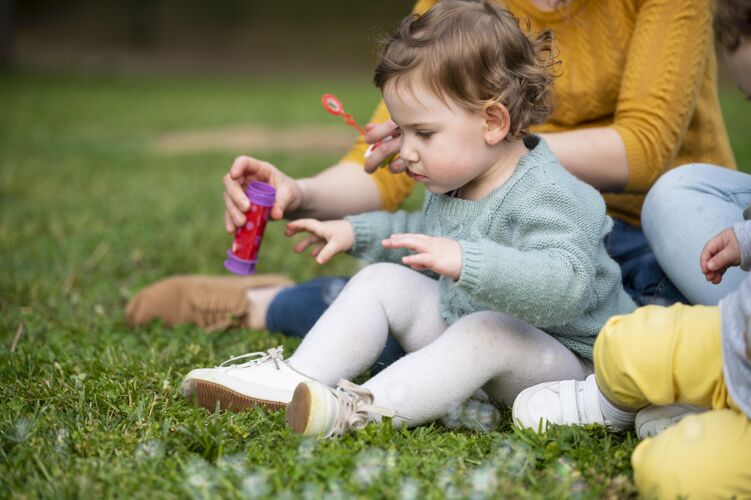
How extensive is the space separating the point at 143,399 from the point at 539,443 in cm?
85

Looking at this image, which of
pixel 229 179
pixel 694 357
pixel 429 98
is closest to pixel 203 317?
pixel 229 179

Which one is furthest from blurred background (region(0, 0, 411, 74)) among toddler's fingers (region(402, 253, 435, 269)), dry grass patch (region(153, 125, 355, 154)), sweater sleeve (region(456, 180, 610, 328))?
toddler's fingers (region(402, 253, 435, 269))

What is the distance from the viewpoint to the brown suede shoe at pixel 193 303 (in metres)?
2.80

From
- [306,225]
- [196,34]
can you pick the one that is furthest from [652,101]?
[196,34]

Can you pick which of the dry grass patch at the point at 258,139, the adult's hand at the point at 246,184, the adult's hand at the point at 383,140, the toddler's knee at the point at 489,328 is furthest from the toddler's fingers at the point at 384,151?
the dry grass patch at the point at 258,139

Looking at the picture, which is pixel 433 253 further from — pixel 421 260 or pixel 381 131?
pixel 381 131

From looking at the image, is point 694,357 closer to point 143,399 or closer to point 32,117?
point 143,399

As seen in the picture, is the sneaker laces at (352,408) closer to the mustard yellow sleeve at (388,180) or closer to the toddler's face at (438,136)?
the toddler's face at (438,136)

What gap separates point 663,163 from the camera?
7.75ft

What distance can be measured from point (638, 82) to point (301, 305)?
1.12 metres

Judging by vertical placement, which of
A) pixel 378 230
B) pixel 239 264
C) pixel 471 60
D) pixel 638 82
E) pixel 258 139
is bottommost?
pixel 258 139

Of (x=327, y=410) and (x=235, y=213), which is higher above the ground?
(x=235, y=213)

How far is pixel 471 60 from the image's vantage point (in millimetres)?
1902

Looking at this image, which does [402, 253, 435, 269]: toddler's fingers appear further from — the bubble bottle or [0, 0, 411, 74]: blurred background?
[0, 0, 411, 74]: blurred background
